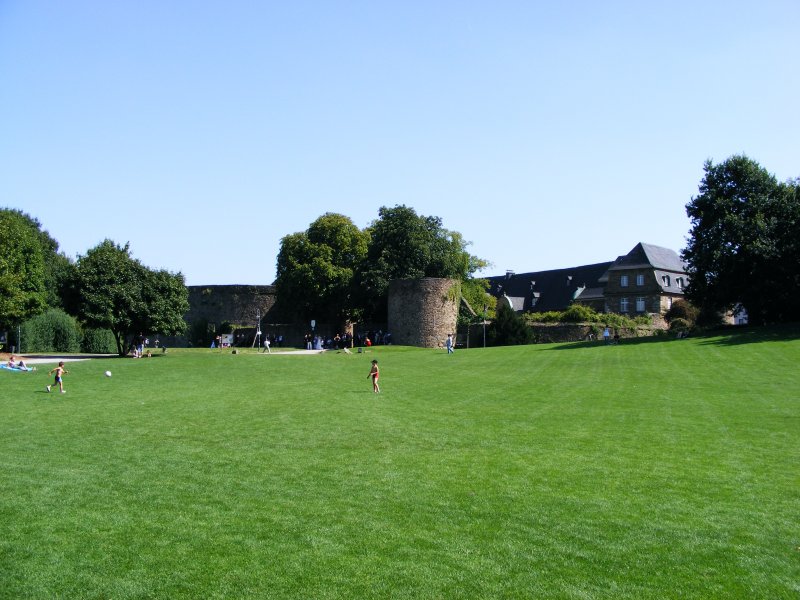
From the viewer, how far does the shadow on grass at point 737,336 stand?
36062 millimetres

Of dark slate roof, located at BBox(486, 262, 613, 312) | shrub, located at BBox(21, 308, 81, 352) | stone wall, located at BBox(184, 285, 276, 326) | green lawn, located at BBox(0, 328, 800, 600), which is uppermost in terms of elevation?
dark slate roof, located at BBox(486, 262, 613, 312)

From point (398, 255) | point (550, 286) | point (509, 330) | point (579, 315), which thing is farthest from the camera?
point (550, 286)

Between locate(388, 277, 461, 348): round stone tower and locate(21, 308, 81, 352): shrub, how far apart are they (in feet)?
85.1

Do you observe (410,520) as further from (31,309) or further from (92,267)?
(31,309)

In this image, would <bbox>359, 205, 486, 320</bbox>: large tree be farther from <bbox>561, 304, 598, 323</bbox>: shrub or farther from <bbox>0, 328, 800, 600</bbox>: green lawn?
<bbox>0, 328, 800, 600</bbox>: green lawn

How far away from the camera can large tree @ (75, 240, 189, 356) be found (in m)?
40.2

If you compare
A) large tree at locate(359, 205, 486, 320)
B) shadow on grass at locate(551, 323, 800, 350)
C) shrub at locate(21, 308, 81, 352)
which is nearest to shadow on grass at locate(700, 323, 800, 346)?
shadow on grass at locate(551, 323, 800, 350)

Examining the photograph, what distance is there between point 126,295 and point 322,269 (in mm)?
20260

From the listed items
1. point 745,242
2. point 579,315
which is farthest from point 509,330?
point 745,242

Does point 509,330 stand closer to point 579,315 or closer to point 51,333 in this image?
point 579,315

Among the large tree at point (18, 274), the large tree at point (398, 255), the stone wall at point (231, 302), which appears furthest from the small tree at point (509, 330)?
the large tree at point (18, 274)

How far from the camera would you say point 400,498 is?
28.8 ft

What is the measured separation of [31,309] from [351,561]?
47260mm

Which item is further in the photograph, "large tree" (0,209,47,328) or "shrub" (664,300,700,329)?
"shrub" (664,300,700,329)
